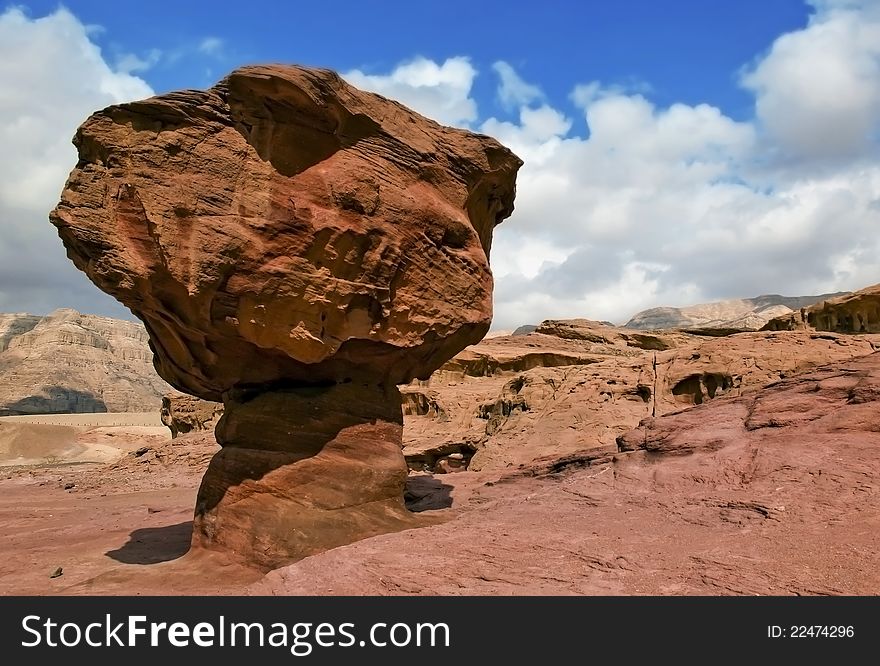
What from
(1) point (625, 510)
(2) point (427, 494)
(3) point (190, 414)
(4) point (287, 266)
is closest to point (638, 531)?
(1) point (625, 510)

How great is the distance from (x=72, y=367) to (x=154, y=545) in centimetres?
7472

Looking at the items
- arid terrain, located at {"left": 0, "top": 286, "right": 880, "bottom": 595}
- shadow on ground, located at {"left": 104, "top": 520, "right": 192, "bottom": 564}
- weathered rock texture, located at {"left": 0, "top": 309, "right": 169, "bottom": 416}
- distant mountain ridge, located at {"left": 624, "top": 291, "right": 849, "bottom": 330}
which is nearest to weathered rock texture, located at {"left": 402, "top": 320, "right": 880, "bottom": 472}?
arid terrain, located at {"left": 0, "top": 286, "right": 880, "bottom": 595}

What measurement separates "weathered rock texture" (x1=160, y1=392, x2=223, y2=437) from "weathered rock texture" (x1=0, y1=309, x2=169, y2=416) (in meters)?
48.4

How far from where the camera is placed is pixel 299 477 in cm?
661

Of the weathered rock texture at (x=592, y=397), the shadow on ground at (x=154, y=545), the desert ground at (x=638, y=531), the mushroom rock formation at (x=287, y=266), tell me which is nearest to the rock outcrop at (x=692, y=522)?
the desert ground at (x=638, y=531)

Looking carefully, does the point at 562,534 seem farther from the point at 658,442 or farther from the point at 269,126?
the point at 269,126

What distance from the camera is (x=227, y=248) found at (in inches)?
230

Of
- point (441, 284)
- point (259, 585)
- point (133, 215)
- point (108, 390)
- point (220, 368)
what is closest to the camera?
point (259, 585)

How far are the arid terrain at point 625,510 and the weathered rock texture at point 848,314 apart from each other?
769 centimetres

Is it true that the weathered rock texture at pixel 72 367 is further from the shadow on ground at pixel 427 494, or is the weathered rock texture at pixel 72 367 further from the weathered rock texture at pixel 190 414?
the shadow on ground at pixel 427 494

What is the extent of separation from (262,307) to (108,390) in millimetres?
78173

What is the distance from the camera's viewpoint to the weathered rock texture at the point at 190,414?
2386cm

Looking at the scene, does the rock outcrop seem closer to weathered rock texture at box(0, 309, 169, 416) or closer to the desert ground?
the desert ground

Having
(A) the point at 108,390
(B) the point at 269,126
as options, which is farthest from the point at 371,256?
(A) the point at 108,390
